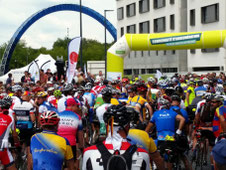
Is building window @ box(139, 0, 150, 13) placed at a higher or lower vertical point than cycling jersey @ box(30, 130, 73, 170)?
higher

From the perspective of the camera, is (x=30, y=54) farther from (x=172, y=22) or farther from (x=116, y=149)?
(x=116, y=149)

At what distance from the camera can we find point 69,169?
518 cm

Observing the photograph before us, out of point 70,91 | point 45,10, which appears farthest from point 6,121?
point 45,10

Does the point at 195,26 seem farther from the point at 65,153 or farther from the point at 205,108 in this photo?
the point at 65,153

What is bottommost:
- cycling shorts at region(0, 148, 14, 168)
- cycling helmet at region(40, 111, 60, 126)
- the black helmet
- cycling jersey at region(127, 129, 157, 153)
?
cycling shorts at region(0, 148, 14, 168)

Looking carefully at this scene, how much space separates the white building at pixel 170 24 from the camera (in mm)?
39875

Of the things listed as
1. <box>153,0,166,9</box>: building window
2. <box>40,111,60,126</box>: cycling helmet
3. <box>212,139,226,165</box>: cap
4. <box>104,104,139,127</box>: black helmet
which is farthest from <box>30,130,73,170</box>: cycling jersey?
<box>153,0,166,9</box>: building window

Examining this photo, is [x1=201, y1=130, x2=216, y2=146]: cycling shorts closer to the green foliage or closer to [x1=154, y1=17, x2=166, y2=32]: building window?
[x1=154, y1=17, x2=166, y2=32]: building window

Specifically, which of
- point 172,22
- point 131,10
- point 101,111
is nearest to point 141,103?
point 101,111

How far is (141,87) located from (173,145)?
251 centimetres

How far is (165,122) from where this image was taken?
7684 mm

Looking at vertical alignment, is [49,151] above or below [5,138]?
above

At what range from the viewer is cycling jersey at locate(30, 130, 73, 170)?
496 centimetres

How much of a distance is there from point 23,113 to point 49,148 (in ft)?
15.3
